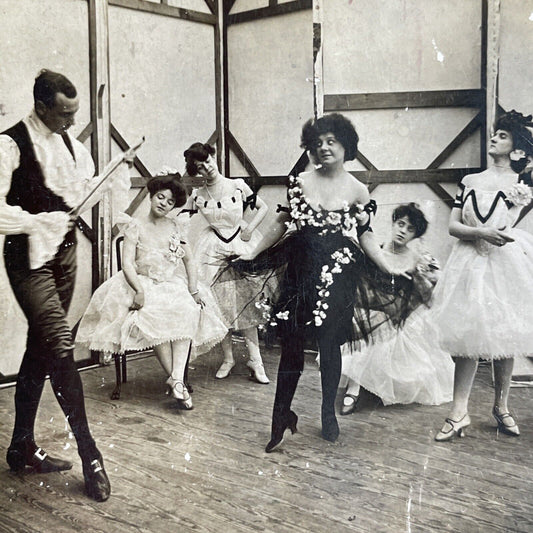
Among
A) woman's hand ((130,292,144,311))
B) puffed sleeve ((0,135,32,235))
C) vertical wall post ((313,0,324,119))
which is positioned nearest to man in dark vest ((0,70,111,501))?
puffed sleeve ((0,135,32,235))

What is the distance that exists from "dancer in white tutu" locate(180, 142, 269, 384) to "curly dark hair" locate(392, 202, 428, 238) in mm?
527

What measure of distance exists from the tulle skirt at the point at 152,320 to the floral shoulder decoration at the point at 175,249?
0.08 m

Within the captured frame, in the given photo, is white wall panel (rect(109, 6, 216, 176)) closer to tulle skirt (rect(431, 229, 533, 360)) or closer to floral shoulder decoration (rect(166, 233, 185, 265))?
floral shoulder decoration (rect(166, 233, 185, 265))

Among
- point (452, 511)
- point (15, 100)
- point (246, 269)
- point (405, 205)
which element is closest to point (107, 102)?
point (15, 100)

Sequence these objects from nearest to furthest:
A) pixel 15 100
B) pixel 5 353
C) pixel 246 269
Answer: pixel 15 100
pixel 5 353
pixel 246 269

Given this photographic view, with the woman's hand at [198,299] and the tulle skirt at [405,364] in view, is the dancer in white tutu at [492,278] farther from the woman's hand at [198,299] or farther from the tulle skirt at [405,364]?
the woman's hand at [198,299]

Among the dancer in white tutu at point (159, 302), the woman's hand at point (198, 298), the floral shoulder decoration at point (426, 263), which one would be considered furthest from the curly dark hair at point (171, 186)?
the floral shoulder decoration at point (426, 263)

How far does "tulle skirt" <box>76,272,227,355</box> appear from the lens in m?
2.54

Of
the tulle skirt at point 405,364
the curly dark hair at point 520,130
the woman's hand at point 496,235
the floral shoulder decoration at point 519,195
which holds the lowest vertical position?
the tulle skirt at point 405,364

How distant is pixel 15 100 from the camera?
2221mm

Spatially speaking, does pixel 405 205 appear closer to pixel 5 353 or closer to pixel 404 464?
pixel 404 464

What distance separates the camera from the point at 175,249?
2584 millimetres

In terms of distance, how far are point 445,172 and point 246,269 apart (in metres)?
0.81

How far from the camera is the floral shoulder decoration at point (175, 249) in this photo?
2.57 metres
